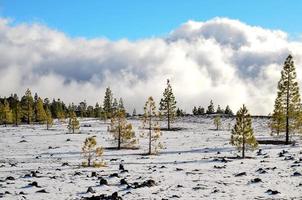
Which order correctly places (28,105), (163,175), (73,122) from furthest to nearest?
1. (28,105)
2. (73,122)
3. (163,175)

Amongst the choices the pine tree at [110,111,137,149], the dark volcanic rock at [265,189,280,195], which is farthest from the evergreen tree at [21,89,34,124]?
the dark volcanic rock at [265,189,280,195]

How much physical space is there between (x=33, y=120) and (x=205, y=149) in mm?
107376

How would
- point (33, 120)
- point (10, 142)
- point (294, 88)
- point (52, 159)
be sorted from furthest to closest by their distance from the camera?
point (33, 120)
point (10, 142)
point (294, 88)
point (52, 159)

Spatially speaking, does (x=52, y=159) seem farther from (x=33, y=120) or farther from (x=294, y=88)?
(x=33, y=120)

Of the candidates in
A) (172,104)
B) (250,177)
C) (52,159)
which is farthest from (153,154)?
(172,104)

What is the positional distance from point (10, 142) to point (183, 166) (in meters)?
44.0

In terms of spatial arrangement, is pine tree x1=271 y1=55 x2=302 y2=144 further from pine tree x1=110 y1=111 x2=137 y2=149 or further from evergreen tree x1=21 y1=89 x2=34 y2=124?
evergreen tree x1=21 y1=89 x2=34 y2=124

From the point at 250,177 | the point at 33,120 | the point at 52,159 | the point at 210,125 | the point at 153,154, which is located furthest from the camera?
the point at 33,120

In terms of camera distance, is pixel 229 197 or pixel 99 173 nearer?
pixel 229 197

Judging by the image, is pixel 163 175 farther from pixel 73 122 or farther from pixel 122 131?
pixel 73 122

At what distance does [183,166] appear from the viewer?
154 ft

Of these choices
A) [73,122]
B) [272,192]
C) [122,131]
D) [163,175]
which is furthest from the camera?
[73,122]

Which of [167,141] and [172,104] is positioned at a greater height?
[172,104]

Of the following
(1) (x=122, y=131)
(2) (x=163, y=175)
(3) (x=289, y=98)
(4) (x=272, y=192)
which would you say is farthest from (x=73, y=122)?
(4) (x=272, y=192)
